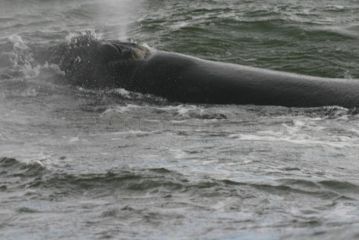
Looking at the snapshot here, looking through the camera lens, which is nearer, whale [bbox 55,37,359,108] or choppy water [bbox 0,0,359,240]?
choppy water [bbox 0,0,359,240]

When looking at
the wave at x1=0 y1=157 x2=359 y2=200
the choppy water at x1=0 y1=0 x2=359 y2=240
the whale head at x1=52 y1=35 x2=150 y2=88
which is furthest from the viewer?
the whale head at x1=52 y1=35 x2=150 y2=88

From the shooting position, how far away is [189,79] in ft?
36.7

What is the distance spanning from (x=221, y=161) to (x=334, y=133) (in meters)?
1.77

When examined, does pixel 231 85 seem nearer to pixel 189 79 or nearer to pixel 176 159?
pixel 189 79

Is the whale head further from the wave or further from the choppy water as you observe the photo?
the wave

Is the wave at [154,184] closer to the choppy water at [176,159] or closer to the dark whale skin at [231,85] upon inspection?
the choppy water at [176,159]

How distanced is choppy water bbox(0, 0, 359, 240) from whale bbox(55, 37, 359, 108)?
0.22 metres

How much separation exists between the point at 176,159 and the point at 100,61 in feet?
13.6

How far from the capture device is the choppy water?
6.07 metres

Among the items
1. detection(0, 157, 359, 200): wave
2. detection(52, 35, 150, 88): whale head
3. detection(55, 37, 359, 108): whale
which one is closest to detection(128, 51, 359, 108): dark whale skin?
→ detection(55, 37, 359, 108): whale

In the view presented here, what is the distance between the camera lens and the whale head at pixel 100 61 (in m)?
11.7

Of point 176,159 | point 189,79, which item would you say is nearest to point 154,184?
point 176,159

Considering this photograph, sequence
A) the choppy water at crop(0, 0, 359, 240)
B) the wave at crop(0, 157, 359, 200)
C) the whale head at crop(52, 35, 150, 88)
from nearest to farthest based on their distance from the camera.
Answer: the choppy water at crop(0, 0, 359, 240), the wave at crop(0, 157, 359, 200), the whale head at crop(52, 35, 150, 88)

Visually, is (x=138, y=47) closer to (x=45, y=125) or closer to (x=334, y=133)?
(x=45, y=125)
